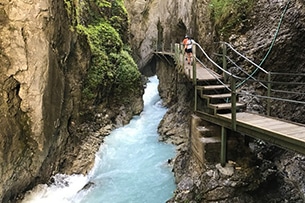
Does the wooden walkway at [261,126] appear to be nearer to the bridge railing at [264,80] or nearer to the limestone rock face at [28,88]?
the bridge railing at [264,80]

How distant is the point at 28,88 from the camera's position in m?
7.13

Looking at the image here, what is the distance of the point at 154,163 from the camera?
10.2 metres

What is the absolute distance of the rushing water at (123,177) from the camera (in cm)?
814

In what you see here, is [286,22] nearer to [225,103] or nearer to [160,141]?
[225,103]

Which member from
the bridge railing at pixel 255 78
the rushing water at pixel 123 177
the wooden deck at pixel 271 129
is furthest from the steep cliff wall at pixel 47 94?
the wooden deck at pixel 271 129

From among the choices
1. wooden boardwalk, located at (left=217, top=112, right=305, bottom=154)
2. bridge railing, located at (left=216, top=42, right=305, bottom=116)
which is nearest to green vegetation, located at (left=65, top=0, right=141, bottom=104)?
bridge railing, located at (left=216, top=42, right=305, bottom=116)

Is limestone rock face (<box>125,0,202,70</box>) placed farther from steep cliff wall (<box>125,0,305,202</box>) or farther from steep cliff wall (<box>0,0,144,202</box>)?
steep cliff wall (<box>0,0,144,202</box>)

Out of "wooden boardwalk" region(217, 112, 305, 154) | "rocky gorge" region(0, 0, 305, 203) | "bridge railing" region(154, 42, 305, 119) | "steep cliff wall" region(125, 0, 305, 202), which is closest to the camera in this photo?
"wooden boardwalk" region(217, 112, 305, 154)

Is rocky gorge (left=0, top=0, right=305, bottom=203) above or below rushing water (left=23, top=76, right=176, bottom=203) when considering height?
above

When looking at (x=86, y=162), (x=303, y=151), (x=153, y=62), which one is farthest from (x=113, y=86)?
(x=153, y=62)

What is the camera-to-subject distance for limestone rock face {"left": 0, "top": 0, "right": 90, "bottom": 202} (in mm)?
6758

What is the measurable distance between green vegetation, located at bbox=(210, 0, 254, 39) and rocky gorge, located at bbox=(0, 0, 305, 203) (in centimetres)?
4

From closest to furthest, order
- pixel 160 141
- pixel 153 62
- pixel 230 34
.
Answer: pixel 230 34, pixel 160 141, pixel 153 62

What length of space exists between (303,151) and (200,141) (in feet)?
9.10
